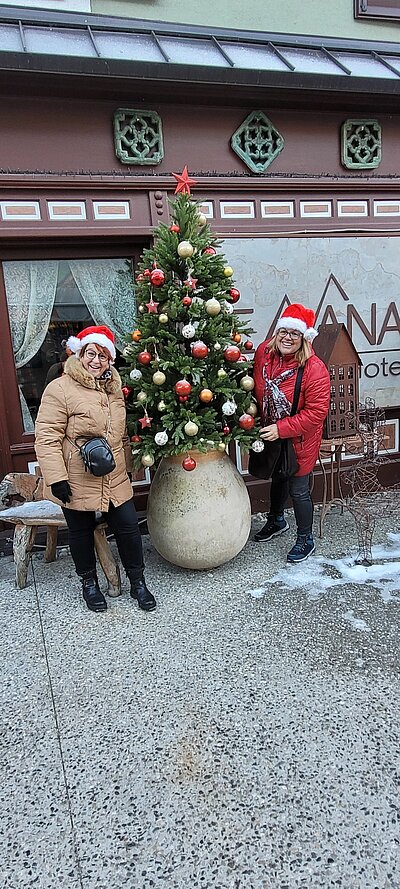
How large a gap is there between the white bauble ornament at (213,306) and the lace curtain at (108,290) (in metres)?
1.22

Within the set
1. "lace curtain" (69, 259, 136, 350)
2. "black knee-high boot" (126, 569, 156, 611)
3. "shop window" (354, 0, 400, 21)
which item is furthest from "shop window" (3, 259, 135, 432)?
"shop window" (354, 0, 400, 21)

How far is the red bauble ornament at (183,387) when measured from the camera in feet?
11.0

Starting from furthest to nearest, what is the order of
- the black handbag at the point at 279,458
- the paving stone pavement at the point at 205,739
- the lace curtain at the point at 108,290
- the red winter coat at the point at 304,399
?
1. the lace curtain at the point at 108,290
2. the black handbag at the point at 279,458
3. the red winter coat at the point at 304,399
4. the paving stone pavement at the point at 205,739

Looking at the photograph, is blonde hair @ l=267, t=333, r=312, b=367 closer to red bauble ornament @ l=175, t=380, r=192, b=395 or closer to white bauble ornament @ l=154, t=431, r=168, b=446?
red bauble ornament @ l=175, t=380, r=192, b=395

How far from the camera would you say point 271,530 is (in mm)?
4453

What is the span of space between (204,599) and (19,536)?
1331 millimetres

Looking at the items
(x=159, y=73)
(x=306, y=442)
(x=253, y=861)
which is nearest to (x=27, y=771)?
(x=253, y=861)

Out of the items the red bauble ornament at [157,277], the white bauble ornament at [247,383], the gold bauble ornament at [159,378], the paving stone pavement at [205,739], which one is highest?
the red bauble ornament at [157,277]

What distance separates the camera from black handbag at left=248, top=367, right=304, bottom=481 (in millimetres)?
3770

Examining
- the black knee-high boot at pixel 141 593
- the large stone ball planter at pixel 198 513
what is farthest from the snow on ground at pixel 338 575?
the black knee-high boot at pixel 141 593

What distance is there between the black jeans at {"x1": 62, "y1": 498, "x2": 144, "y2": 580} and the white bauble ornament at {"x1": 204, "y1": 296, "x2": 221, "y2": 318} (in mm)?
1296

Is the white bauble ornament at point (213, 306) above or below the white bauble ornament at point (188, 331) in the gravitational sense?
above

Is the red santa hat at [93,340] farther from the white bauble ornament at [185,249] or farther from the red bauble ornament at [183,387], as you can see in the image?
the white bauble ornament at [185,249]

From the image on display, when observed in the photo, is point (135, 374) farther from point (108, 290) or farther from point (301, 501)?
point (301, 501)
